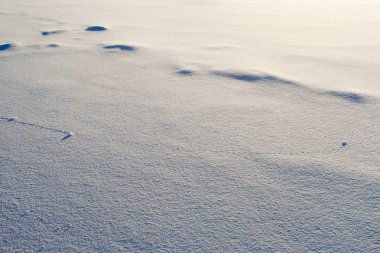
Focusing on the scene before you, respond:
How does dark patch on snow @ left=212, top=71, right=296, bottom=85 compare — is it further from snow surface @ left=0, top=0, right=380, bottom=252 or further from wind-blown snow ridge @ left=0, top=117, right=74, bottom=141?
wind-blown snow ridge @ left=0, top=117, right=74, bottom=141

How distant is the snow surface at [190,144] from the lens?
2.82 ft

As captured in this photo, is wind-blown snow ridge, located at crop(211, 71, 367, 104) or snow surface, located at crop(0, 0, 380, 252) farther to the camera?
wind-blown snow ridge, located at crop(211, 71, 367, 104)

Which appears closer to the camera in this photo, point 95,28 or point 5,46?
point 5,46

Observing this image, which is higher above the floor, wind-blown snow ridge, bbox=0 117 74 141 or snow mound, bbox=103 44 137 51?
snow mound, bbox=103 44 137 51

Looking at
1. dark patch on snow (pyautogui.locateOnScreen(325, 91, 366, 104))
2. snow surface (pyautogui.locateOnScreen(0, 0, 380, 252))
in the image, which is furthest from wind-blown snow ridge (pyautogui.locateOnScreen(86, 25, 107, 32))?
dark patch on snow (pyautogui.locateOnScreen(325, 91, 366, 104))

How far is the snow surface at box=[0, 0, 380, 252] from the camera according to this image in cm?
86

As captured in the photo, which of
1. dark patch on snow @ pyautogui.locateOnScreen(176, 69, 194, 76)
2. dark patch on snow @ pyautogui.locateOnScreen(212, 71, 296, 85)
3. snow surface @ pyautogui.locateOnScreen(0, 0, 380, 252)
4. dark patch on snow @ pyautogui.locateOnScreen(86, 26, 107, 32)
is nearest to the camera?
snow surface @ pyautogui.locateOnScreen(0, 0, 380, 252)

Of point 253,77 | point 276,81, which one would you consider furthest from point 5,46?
point 276,81

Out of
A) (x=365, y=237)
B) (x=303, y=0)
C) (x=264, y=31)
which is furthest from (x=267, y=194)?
(x=303, y=0)

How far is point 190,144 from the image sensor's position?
118cm

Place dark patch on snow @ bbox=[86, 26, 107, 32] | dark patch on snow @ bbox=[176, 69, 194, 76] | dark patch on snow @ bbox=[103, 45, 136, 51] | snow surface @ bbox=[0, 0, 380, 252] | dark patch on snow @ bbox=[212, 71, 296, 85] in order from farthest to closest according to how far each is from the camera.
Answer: dark patch on snow @ bbox=[86, 26, 107, 32] → dark patch on snow @ bbox=[103, 45, 136, 51] → dark patch on snow @ bbox=[176, 69, 194, 76] → dark patch on snow @ bbox=[212, 71, 296, 85] → snow surface @ bbox=[0, 0, 380, 252]

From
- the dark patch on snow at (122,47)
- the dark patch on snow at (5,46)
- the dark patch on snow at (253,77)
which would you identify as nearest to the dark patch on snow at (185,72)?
the dark patch on snow at (253,77)

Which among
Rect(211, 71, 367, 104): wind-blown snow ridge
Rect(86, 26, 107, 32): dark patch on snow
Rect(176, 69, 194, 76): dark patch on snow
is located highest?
Rect(86, 26, 107, 32): dark patch on snow

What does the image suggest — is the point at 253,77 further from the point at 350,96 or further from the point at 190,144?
the point at 190,144
